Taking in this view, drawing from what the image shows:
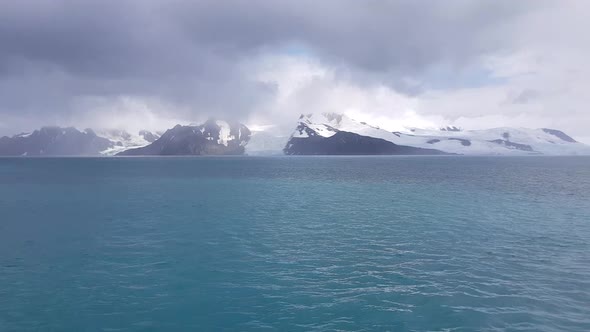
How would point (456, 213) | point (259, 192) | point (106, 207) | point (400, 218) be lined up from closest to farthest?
point (400, 218) → point (456, 213) → point (106, 207) → point (259, 192)

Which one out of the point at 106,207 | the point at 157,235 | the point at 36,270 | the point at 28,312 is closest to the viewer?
the point at 28,312

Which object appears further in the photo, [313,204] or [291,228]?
[313,204]

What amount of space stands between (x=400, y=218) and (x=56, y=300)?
3468cm

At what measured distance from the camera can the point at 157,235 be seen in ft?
127

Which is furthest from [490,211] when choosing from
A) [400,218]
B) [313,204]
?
[313,204]

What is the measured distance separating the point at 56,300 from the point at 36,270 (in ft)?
22.4

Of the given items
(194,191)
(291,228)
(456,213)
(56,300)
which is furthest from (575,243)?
(194,191)

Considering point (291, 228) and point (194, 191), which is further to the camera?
point (194, 191)

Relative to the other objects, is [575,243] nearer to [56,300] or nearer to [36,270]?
[56,300]

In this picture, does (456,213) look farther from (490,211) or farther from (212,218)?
(212,218)

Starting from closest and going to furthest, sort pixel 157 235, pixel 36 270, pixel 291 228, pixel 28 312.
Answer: pixel 28 312
pixel 36 270
pixel 157 235
pixel 291 228

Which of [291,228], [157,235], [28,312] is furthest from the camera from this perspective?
[291,228]

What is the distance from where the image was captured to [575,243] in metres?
34.3

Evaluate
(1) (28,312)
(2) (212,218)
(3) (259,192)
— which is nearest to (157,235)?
(2) (212,218)
